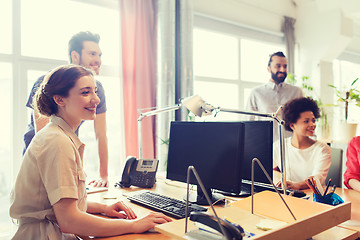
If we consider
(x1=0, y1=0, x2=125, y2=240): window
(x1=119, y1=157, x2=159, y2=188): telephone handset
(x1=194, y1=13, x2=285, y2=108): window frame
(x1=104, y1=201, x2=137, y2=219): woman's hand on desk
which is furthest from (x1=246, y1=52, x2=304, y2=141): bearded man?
(x1=104, y1=201, x2=137, y2=219): woman's hand on desk

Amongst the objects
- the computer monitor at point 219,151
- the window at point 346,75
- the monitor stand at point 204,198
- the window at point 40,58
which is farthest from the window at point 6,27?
the window at point 346,75

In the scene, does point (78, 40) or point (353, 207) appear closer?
point (353, 207)

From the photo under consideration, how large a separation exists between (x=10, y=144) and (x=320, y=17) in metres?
4.89

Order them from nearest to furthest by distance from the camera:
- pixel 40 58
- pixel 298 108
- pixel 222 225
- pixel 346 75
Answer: pixel 222 225 < pixel 298 108 < pixel 40 58 < pixel 346 75

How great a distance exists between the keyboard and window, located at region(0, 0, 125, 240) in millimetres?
1726

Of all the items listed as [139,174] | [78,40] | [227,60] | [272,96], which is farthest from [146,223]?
[227,60]

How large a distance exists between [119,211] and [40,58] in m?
2.16

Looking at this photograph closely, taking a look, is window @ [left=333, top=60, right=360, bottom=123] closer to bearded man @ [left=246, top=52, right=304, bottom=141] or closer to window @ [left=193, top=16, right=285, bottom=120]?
window @ [left=193, top=16, right=285, bottom=120]

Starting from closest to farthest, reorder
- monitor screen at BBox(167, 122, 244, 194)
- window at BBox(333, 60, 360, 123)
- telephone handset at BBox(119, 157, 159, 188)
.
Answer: monitor screen at BBox(167, 122, 244, 194)
telephone handset at BBox(119, 157, 159, 188)
window at BBox(333, 60, 360, 123)

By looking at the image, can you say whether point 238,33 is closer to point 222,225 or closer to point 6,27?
point 6,27

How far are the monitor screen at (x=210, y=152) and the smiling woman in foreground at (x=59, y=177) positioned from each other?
12.4 inches

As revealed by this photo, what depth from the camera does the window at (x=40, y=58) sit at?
290cm

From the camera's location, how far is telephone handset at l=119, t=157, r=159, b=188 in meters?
1.96

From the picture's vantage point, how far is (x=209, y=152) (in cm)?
146
